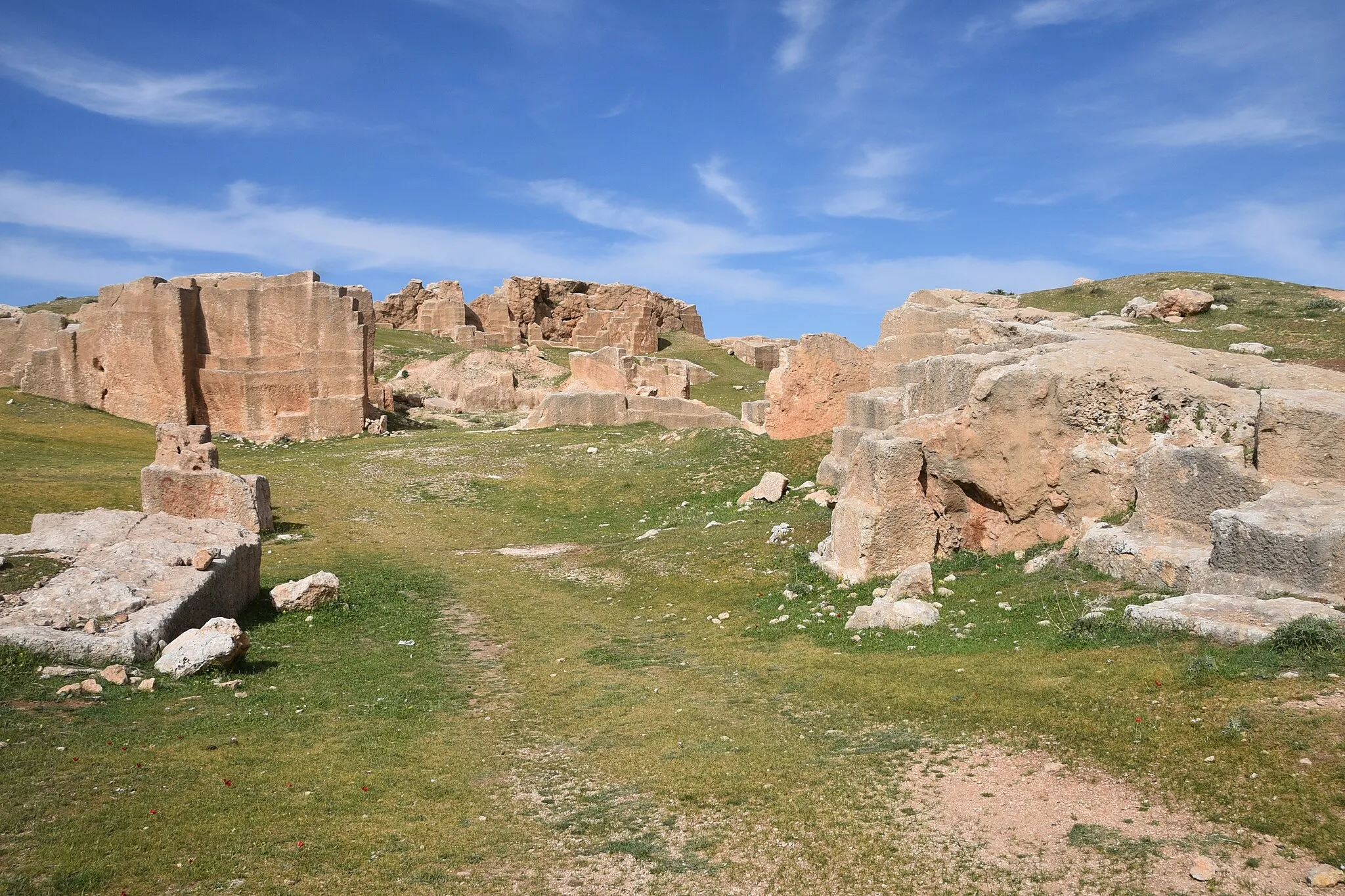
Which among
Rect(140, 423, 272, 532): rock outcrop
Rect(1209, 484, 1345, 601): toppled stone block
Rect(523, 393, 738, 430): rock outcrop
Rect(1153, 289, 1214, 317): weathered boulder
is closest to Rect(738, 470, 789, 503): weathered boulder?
Rect(140, 423, 272, 532): rock outcrop

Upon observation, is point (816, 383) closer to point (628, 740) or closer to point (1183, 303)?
point (1183, 303)

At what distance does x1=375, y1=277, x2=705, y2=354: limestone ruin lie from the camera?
208 ft

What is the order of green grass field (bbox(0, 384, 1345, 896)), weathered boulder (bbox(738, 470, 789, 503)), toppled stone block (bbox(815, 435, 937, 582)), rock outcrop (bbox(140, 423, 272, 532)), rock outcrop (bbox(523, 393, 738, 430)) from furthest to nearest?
rock outcrop (bbox(523, 393, 738, 430))
weathered boulder (bbox(738, 470, 789, 503))
rock outcrop (bbox(140, 423, 272, 532))
toppled stone block (bbox(815, 435, 937, 582))
green grass field (bbox(0, 384, 1345, 896))

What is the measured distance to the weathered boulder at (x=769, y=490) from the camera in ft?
68.8

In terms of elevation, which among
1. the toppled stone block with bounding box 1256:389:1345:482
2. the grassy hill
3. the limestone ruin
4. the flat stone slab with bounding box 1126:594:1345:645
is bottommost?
the flat stone slab with bounding box 1126:594:1345:645

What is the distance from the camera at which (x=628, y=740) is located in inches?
348

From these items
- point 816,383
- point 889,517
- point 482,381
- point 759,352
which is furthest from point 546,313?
point 889,517

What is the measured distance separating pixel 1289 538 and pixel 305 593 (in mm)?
12578

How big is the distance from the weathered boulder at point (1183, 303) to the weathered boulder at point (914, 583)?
17.9 m

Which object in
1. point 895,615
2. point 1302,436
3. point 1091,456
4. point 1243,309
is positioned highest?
point 1243,309

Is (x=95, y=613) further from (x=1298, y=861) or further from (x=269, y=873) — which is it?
(x=1298, y=861)

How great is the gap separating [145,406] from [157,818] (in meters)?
34.0

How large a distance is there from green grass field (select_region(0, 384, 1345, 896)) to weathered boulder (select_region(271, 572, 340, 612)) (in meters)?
0.26

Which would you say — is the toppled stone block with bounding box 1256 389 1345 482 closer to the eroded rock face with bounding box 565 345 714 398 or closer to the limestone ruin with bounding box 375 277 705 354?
the eroded rock face with bounding box 565 345 714 398
